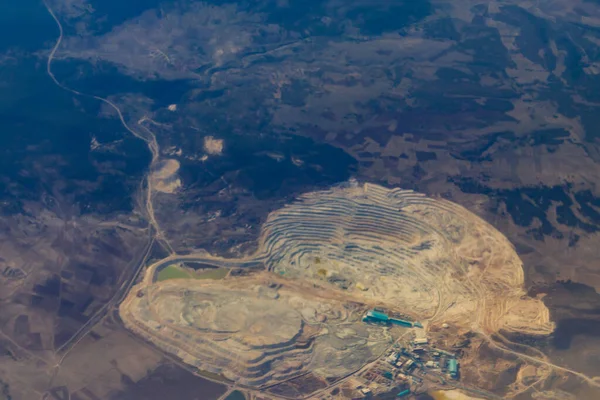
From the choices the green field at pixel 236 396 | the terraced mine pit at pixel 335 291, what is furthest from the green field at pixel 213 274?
the green field at pixel 236 396

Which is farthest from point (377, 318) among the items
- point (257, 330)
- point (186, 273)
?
point (186, 273)

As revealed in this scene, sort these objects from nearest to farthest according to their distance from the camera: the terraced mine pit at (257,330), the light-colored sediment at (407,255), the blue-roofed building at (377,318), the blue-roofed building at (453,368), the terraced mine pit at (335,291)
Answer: the blue-roofed building at (453,368)
the terraced mine pit at (257,330)
the terraced mine pit at (335,291)
the blue-roofed building at (377,318)
the light-colored sediment at (407,255)

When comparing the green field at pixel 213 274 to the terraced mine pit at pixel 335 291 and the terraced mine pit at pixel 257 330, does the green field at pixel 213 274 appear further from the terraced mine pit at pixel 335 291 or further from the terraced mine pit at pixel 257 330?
the terraced mine pit at pixel 257 330

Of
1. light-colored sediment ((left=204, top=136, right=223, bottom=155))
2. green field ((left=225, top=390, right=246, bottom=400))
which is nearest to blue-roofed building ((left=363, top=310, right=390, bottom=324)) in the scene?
green field ((left=225, top=390, right=246, bottom=400))

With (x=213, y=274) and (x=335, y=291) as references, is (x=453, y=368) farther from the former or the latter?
(x=213, y=274)

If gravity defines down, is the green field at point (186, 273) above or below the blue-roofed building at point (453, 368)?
above

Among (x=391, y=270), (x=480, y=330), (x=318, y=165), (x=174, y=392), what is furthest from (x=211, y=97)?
(x=480, y=330)

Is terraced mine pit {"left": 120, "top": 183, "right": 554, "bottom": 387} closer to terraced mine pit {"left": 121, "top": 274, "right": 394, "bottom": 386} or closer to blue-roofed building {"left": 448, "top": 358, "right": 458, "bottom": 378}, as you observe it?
terraced mine pit {"left": 121, "top": 274, "right": 394, "bottom": 386}

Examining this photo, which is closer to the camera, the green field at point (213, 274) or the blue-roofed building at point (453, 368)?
the blue-roofed building at point (453, 368)
